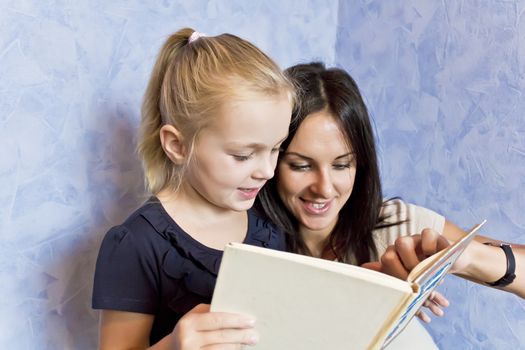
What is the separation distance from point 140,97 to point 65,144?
0.17 meters

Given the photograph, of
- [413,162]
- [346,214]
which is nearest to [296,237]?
[346,214]

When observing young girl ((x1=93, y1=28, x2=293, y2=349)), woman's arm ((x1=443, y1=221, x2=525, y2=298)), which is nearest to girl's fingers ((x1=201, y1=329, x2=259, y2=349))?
young girl ((x1=93, y1=28, x2=293, y2=349))

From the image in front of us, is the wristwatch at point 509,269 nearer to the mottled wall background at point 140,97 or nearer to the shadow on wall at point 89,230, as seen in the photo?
the mottled wall background at point 140,97

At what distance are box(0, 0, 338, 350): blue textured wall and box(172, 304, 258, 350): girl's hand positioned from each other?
405mm

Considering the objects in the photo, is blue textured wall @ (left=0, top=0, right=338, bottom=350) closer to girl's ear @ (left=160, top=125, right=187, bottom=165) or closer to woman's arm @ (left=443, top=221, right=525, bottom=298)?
girl's ear @ (left=160, top=125, right=187, bottom=165)

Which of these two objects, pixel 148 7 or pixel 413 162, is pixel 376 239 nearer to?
pixel 413 162

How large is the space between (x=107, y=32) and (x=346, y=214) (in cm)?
55

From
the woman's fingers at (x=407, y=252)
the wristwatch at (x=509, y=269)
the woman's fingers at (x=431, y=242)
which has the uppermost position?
the woman's fingers at (x=431, y=242)

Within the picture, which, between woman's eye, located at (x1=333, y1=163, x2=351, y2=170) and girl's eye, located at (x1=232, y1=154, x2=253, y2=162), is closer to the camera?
girl's eye, located at (x1=232, y1=154, x2=253, y2=162)

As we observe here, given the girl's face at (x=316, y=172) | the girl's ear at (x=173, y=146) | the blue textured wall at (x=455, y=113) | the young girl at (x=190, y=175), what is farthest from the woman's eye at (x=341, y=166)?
the blue textured wall at (x=455, y=113)

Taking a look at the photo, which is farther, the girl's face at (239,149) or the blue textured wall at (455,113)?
the blue textured wall at (455,113)

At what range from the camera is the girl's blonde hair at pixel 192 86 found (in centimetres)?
70

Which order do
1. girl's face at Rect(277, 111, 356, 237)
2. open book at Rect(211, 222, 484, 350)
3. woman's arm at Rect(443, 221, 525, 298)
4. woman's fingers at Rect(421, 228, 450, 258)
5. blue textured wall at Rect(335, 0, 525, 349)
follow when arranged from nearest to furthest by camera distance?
open book at Rect(211, 222, 484, 350) < woman's fingers at Rect(421, 228, 450, 258) < woman's arm at Rect(443, 221, 525, 298) < girl's face at Rect(277, 111, 356, 237) < blue textured wall at Rect(335, 0, 525, 349)

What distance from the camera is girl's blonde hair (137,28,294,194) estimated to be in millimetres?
704
